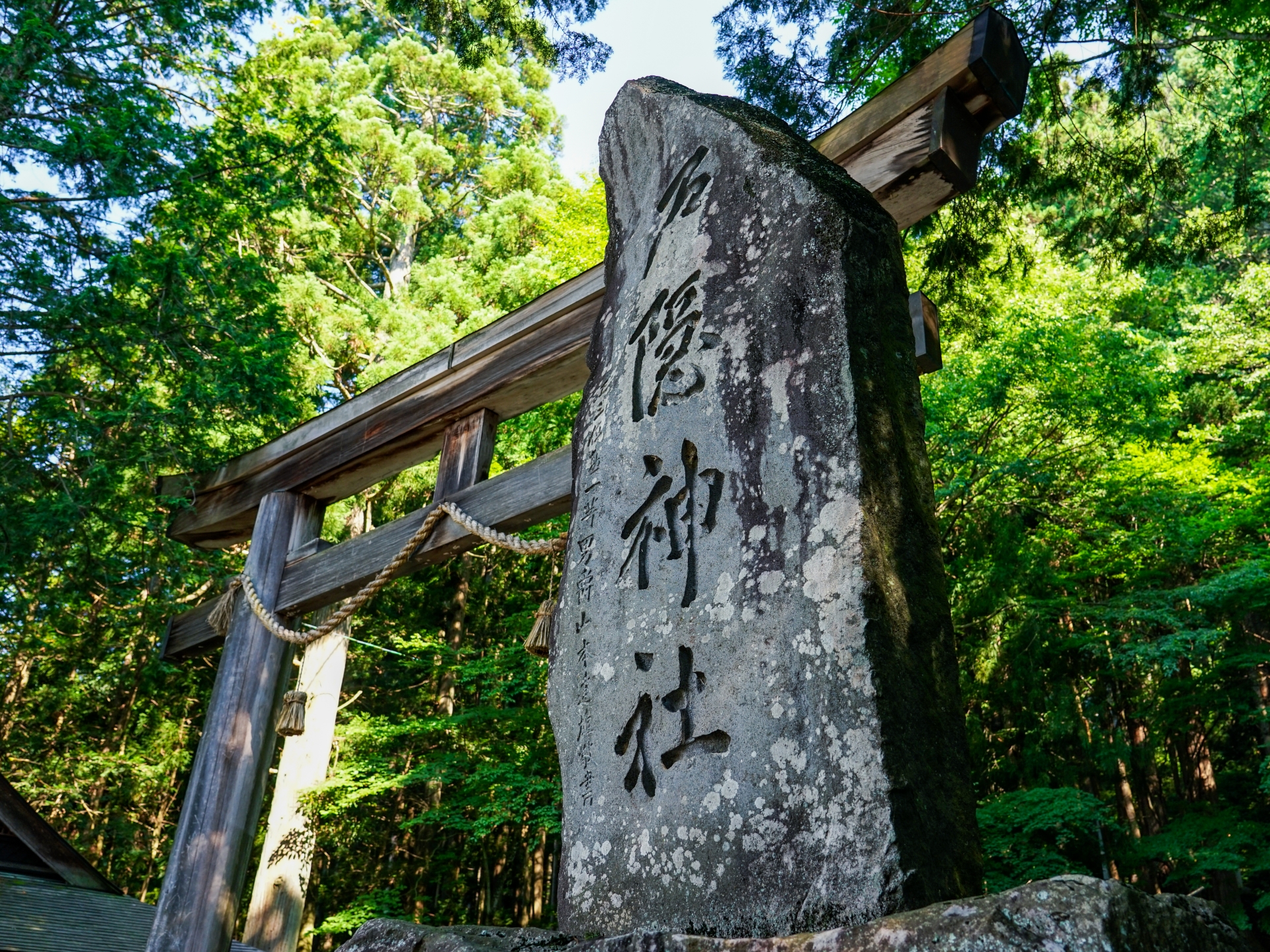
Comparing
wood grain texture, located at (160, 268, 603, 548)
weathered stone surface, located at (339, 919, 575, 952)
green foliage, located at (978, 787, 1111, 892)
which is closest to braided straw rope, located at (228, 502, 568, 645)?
wood grain texture, located at (160, 268, 603, 548)

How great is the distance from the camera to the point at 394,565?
4438mm

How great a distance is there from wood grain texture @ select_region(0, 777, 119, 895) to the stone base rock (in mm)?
7358

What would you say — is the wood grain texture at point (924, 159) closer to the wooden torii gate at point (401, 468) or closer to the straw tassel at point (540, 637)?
the wooden torii gate at point (401, 468)

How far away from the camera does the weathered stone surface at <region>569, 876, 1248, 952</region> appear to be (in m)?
1.40

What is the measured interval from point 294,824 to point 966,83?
964 centimetres

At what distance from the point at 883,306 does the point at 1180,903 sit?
145cm

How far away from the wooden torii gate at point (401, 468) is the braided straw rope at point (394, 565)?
6 cm

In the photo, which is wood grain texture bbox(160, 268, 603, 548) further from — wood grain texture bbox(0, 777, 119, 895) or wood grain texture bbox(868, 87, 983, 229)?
wood grain texture bbox(0, 777, 119, 895)

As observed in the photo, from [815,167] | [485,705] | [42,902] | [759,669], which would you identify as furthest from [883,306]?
[485,705]

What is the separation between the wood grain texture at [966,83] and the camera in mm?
3141

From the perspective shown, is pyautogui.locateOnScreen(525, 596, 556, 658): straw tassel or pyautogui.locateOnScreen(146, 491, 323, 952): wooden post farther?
pyautogui.locateOnScreen(146, 491, 323, 952): wooden post

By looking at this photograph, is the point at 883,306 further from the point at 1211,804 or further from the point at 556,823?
the point at 1211,804

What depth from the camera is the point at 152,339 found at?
7.60 m

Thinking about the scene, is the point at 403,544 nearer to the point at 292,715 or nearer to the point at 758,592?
the point at 292,715
